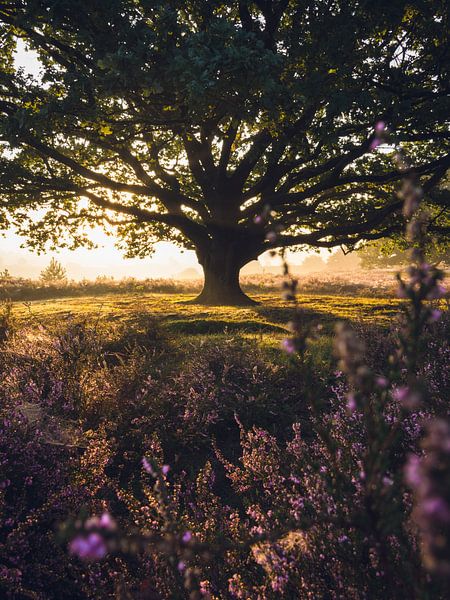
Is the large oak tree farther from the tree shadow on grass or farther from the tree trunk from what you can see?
the tree shadow on grass

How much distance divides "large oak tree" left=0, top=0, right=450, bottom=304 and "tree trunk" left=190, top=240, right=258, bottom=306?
2.1 inches

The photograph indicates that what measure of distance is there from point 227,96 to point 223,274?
8.63 meters

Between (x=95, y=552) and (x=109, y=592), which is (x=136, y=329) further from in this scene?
(x=95, y=552)

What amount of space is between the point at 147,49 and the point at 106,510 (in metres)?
5.88

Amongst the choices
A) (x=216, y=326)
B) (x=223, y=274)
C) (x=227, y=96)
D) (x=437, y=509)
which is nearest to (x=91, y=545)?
(x=437, y=509)

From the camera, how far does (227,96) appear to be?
600 centimetres

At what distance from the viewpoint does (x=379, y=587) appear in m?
1.83

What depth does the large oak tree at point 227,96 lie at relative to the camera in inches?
219

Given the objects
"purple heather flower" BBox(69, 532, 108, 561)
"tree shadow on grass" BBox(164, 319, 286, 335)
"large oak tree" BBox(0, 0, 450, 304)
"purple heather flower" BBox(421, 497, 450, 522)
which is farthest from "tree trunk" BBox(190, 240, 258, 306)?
"purple heather flower" BBox(421, 497, 450, 522)

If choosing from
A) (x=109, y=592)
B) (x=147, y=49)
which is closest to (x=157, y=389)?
(x=109, y=592)

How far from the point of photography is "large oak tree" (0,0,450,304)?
557 cm

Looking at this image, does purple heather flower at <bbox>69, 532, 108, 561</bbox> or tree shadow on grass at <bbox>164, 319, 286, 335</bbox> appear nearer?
purple heather flower at <bbox>69, 532, 108, 561</bbox>

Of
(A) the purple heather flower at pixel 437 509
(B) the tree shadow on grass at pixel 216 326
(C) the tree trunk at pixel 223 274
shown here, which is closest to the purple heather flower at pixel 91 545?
(A) the purple heather flower at pixel 437 509

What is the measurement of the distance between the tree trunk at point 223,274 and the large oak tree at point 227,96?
0.05 m
